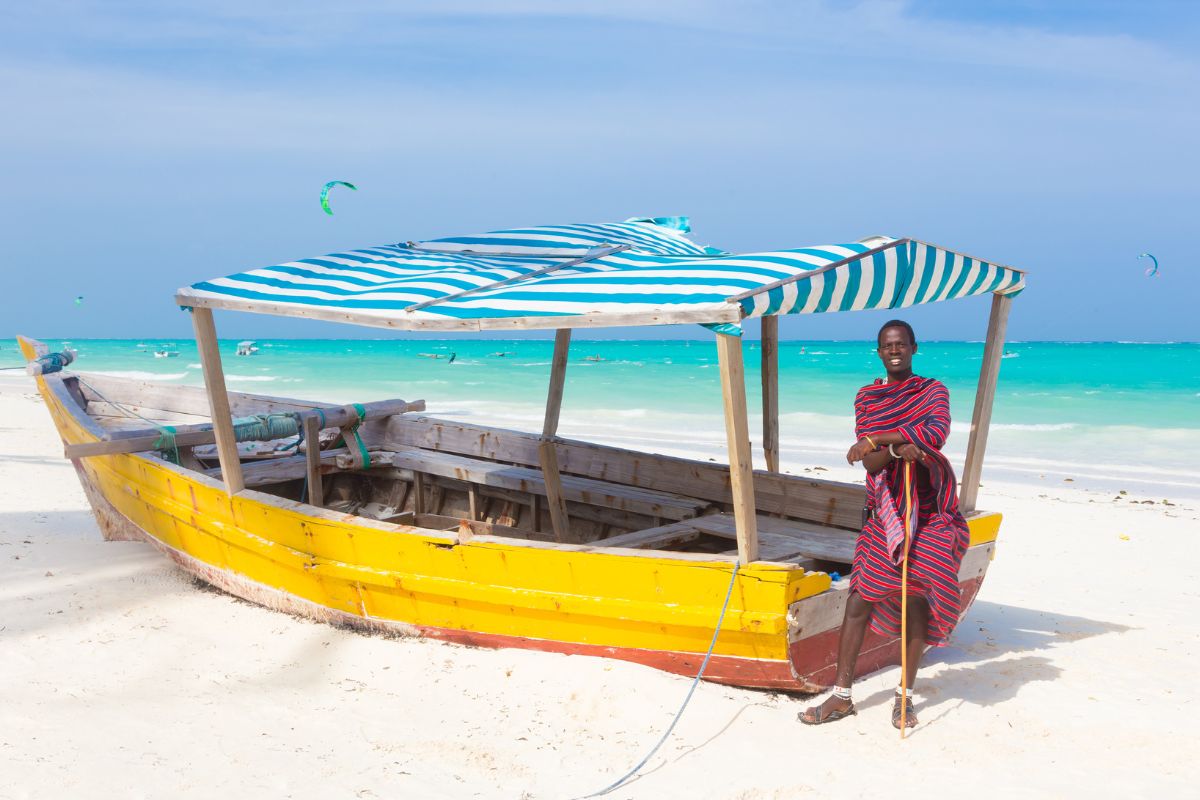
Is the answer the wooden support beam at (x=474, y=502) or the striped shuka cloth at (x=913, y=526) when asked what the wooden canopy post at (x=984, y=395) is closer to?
the striped shuka cloth at (x=913, y=526)

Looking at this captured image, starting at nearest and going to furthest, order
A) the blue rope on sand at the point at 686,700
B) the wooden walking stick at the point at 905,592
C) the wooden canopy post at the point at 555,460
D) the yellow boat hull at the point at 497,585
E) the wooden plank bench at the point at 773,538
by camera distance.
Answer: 1. the blue rope on sand at the point at 686,700
2. the wooden walking stick at the point at 905,592
3. the yellow boat hull at the point at 497,585
4. the wooden plank bench at the point at 773,538
5. the wooden canopy post at the point at 555,460

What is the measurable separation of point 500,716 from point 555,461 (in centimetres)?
229

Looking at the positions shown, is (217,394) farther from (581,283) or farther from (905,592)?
(905,592)

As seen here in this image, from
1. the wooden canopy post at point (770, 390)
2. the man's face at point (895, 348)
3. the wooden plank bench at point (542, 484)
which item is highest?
the man's face at point (895, 348)

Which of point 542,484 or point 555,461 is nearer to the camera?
point 555,461

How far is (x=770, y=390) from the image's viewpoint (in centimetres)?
599

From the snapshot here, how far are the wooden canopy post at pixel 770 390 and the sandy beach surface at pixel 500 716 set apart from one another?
151cm

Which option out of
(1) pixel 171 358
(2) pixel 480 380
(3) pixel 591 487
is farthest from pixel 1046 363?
(3) pixel 591 487

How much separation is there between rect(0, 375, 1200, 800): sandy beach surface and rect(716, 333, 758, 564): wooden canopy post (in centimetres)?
75

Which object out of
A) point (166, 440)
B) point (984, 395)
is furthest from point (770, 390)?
point (166, 440)

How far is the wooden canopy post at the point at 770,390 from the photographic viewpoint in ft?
19.4

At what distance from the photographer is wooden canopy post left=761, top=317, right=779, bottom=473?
590cm

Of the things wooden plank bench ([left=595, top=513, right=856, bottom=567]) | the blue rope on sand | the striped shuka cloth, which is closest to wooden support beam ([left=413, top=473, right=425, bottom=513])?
wooden plank bench ([left=595, top=513, right=856, bottom=567])

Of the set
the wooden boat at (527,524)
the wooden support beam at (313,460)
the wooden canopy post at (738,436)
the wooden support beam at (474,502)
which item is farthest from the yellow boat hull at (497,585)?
the wooden support beam at (474,502)
